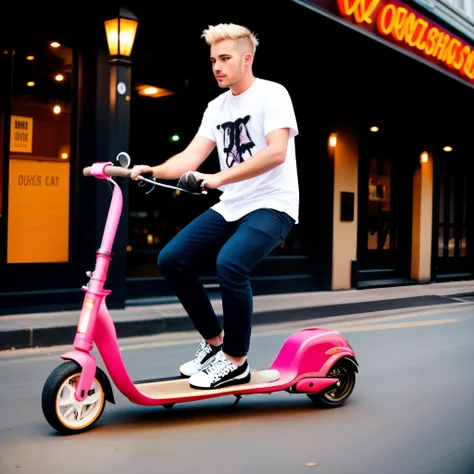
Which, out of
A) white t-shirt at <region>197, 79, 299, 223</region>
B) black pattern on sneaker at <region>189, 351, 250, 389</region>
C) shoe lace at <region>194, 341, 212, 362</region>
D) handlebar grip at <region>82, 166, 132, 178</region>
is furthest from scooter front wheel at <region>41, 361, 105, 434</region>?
white t-shirt at <region>197, 79, 299, 223</region>

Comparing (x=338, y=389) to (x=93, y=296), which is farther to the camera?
(x=338, y=389)

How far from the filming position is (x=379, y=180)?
47.0 feet

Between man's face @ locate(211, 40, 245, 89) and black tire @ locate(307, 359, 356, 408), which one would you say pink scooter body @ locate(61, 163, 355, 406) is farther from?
man's face @ locate(211, 40, 245, 89)

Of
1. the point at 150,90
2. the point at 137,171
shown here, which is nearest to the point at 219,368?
the point at 137,171

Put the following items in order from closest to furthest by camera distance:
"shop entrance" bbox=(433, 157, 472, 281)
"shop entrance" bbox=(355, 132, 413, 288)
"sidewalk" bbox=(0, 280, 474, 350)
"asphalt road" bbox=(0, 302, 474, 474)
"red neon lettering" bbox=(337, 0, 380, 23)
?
1. "asphalt road" bbox=(0, 302, 474, 474)
2. "sidewalk" bbox=(0, 280, 474, 350)
3. "red neon lettering" bbox=(337, 0, 380, 23)
4. "shop entrance" bbox=(355, 132, 413, 288)
5. "shop entrance" bbox=(433, 157, 472, 281)

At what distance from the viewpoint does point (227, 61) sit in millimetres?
4070

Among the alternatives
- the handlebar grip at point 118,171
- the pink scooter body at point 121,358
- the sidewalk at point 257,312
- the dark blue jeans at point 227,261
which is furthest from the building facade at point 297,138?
the handlebar grip at point 118,171

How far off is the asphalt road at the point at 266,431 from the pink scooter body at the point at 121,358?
18 cm

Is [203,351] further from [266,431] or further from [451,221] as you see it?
[451,221]

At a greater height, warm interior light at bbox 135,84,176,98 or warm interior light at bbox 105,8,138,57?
warm interior light at bbox 105,8,138,57

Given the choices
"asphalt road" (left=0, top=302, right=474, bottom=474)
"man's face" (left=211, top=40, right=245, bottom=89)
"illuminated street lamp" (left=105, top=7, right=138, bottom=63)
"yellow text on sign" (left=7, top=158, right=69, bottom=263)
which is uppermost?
"illuminated street lamp" (left=105, top=7, right=138, bottom=63)

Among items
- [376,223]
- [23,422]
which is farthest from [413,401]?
[376,223]

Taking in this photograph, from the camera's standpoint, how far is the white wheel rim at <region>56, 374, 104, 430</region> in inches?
142

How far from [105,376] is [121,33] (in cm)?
571
